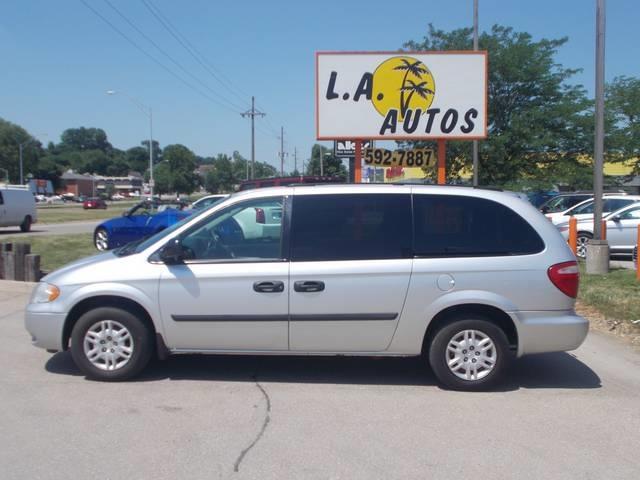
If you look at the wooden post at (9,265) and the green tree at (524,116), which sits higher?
the green tree at (524,116)

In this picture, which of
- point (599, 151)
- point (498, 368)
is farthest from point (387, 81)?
point (498, 368)

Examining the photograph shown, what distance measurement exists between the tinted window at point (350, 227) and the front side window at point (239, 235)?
194 millimetres

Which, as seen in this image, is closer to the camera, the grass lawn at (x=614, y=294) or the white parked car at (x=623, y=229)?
the grass lawn at (x=614, y=294)

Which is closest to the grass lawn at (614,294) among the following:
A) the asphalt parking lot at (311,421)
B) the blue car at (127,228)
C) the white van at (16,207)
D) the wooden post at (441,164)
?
the asphalt parking lot at (311,421)

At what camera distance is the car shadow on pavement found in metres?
6.31

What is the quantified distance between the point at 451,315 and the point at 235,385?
207 centimetres

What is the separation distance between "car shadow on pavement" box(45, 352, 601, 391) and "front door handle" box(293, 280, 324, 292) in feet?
3.17

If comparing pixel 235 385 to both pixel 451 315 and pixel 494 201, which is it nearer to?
pixel 451 315

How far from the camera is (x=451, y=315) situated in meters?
6.03

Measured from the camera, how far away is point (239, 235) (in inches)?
246

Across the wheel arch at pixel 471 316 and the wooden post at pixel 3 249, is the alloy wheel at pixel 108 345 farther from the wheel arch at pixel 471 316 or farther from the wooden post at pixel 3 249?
the wooden post at pixel 3 249

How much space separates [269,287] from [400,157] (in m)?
8.42

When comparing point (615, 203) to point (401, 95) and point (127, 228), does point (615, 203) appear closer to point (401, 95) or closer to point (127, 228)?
point (401, 95)

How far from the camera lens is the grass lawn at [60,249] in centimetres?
1549
